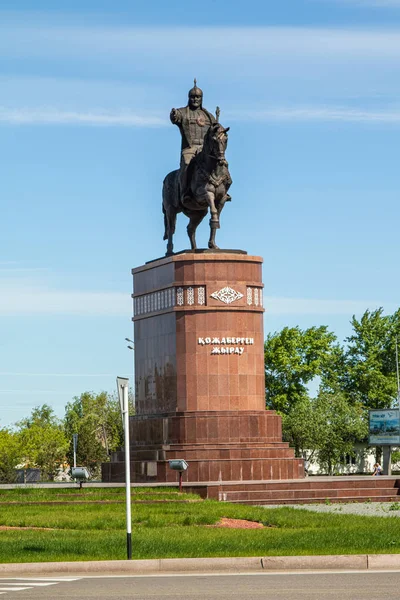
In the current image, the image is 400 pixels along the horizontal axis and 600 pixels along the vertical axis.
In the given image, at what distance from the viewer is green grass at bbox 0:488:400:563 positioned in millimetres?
22672

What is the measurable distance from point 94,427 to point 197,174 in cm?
5777

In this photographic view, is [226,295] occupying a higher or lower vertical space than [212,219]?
lower

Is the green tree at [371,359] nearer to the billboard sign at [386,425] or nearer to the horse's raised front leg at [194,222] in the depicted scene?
the billboard sign at [386,425]

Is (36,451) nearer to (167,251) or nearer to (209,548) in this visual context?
(167,251)

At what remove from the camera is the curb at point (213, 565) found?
69.5ft

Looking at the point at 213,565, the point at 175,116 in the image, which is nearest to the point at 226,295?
the point at 175,116

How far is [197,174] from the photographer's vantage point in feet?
149

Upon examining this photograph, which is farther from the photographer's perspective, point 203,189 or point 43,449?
point 43,449

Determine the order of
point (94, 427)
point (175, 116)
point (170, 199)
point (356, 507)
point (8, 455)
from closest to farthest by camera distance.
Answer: point (356, 507)
point (175, 116)
point (170, 199)
point (8, 455)
point (94, 427)

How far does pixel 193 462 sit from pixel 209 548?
60.4 ft

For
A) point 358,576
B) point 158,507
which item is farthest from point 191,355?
point 358,576

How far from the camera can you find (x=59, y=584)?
64.6 ft

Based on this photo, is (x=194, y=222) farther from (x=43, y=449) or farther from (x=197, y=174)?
(x=43, y=449)

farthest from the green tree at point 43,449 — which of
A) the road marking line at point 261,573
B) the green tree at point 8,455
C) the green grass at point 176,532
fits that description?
the road marking line at point 261,573
